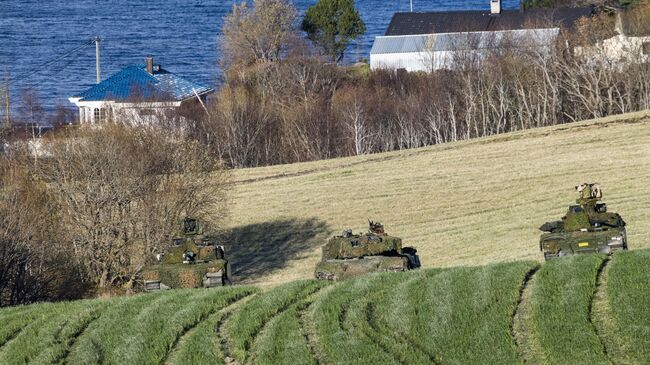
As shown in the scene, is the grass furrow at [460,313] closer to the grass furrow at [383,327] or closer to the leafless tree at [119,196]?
the grass furrow at [383,327]

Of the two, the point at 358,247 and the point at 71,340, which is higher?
the point at 358,247

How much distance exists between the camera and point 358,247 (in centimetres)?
3678

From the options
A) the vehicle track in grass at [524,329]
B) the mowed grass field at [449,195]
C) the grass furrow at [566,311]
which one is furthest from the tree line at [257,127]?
the vehicle track in grass at [524,329]

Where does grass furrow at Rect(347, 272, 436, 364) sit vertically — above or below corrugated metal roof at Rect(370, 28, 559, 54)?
below

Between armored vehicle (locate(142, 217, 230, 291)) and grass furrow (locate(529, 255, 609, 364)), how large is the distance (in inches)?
357

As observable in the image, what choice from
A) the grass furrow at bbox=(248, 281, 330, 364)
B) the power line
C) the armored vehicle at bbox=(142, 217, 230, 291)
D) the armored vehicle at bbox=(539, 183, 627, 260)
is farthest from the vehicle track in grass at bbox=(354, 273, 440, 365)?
the power line

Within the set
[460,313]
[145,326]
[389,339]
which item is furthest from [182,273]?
[389,339]

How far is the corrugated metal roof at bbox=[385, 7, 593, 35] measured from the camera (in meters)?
112

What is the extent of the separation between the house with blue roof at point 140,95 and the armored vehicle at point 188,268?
54.2 m

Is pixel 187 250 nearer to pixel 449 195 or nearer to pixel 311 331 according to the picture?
pixel 311 331

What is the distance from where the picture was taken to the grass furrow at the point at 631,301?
2439 centimetres

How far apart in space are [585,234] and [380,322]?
10.7m

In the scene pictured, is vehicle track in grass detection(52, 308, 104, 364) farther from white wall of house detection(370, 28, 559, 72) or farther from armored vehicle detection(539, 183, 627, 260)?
white wall of house detection(370, 28, 559, 72)

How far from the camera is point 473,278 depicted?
2928 cm
